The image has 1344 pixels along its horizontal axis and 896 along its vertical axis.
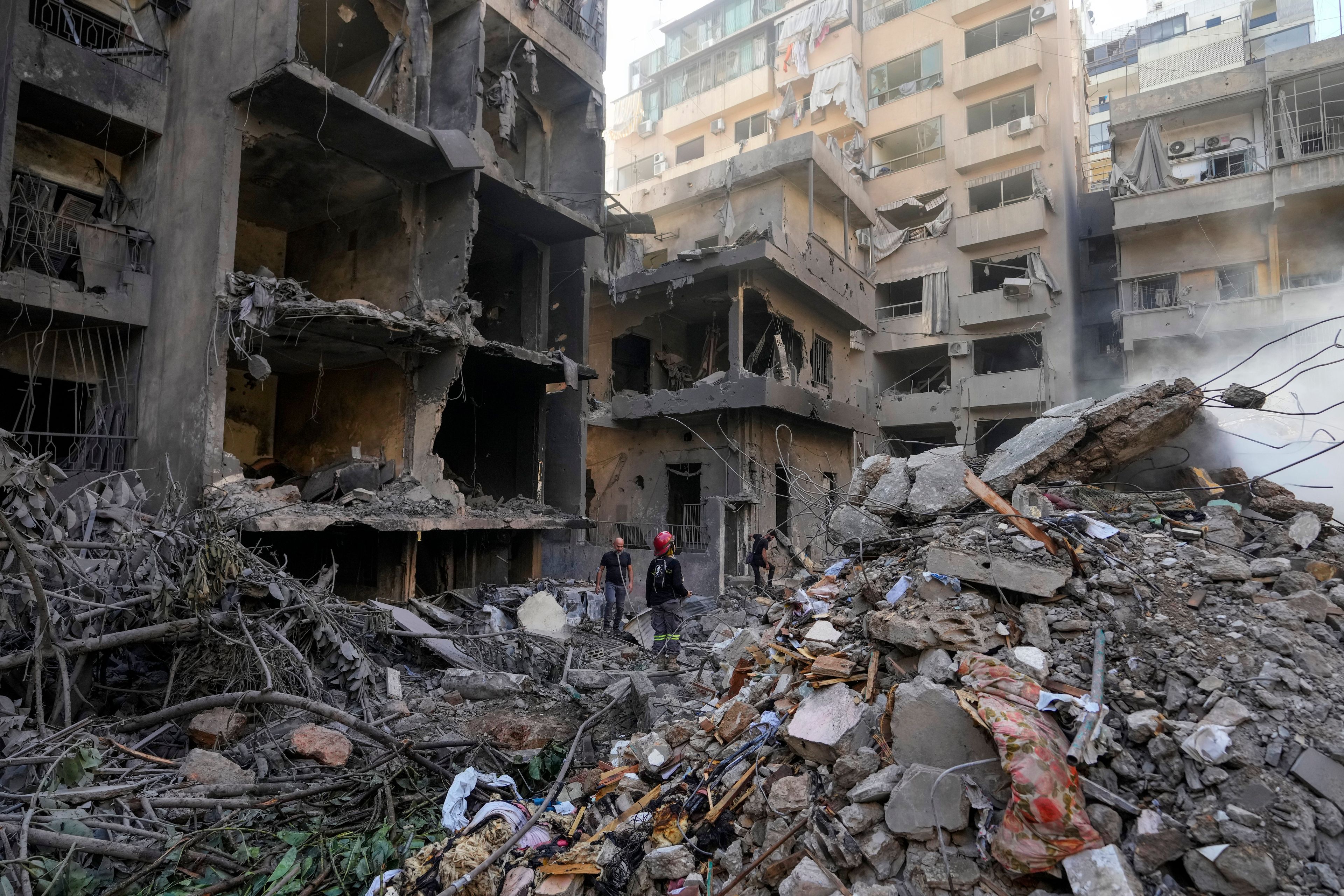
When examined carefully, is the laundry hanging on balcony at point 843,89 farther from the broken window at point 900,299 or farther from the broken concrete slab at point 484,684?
the broken concrete slab at point 484,684

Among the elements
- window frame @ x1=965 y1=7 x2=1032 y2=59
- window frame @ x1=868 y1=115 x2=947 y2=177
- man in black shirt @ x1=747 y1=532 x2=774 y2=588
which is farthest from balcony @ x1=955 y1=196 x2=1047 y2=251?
man in black shirt @ x1=747 y1=532 x2=774 y2=588

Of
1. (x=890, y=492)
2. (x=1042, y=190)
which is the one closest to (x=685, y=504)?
(x=890, y=492)

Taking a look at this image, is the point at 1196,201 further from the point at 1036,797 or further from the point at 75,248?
the point at 75,248

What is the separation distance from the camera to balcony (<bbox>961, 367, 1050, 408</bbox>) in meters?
21.1

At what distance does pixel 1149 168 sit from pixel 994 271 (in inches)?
194

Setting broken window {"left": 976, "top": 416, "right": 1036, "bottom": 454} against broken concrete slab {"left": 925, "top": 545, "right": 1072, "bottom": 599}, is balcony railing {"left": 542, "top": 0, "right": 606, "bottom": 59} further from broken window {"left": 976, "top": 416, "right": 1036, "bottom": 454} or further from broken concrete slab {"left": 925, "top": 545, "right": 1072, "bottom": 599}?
broken window {"left": 976, "top": 416, "right": 1036, "bottom": 454}

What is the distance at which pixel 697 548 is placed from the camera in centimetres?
1625

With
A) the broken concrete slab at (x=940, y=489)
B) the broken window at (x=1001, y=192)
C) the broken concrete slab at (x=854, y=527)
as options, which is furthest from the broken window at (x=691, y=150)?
the broken concrete slab at (x=940, y=489)

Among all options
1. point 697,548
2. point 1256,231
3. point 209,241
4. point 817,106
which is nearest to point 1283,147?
point 1256,231

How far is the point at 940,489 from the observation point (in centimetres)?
602

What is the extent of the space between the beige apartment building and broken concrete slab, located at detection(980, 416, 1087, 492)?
559 inches

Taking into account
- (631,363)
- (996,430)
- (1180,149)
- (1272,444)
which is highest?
(1180,149)

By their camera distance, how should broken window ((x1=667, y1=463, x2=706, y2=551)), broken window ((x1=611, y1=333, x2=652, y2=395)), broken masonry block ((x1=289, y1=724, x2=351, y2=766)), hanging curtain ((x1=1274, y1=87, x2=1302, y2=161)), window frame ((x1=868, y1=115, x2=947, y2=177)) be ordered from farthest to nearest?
1. window frame ((x1=868, y1=115, x2=947, y2=177))
2. broken window ((x1=611, y1=333, x2=652, y2=395))
3. hanging curtain ((x1=1274, y1=87, x2=1302, y2=161))
4. broken window ((x1=667, y1=463, x2=706, y2=551))
5. broken masonry block ((x1=289, y1=724, x2=351, y2=766))

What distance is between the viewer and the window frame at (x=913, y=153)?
2470cm
